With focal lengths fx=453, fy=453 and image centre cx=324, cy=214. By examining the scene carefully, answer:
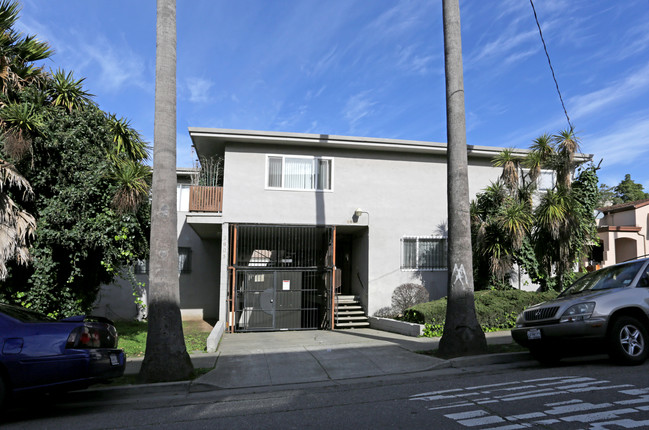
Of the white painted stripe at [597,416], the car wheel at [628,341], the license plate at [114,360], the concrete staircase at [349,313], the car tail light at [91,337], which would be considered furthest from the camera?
the concrete staircase at [349,313]

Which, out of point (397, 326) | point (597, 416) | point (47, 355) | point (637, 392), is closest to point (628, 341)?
point (637, 392)

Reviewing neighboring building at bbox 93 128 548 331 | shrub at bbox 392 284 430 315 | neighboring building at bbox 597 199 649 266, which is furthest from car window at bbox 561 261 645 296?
neighboring building at bbox 597 199 649 266

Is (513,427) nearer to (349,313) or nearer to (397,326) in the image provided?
(397,326)

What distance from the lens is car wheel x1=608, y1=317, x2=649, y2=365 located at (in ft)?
21.0

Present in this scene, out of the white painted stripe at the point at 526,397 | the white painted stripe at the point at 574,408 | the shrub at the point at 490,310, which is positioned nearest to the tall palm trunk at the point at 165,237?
the white painted stripe at the point at 526,397

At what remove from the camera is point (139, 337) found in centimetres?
1167

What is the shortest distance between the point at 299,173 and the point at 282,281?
137 inches

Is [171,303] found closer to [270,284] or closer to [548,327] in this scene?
[548,327]

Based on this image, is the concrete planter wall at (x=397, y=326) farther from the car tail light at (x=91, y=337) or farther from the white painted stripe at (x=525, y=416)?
the car tail light at (x=91, y=337)

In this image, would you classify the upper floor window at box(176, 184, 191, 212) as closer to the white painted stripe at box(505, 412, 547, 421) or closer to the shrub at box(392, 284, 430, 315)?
the shrub at box(392, 284, 430, 315)

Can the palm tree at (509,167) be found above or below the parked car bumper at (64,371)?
above

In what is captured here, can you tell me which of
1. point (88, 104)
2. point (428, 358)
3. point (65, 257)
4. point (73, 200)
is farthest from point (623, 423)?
point (88, 104)

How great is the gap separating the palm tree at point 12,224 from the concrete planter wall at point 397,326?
8.67 m

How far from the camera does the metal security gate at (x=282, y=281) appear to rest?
14.0m
